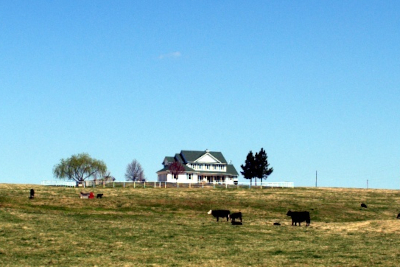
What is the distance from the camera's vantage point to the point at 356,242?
107 feet

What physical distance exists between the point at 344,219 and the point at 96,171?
313 feet

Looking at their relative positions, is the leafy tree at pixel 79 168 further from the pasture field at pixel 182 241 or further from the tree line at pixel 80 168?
the pasture field at pixel 182 241

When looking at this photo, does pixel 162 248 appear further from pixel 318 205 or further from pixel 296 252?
pixel 318 205

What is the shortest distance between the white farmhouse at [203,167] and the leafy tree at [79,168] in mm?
16032

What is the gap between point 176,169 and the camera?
129 m

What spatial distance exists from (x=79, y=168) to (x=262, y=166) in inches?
1822

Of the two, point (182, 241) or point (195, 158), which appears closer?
point (182, 241)

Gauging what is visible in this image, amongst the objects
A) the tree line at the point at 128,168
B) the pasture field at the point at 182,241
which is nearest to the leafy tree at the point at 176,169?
the tree line at the point at 128,168

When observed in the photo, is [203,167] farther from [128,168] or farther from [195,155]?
[128,168]

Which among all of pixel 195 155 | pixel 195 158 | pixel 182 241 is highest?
pixel 195 155

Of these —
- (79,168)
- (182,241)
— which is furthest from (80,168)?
(182,241)

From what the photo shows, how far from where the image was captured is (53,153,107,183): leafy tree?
474 ft

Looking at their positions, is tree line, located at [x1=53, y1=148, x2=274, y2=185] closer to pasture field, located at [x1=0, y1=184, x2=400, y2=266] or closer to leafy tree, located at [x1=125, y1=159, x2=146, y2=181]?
leafy tree, located at [x1=125, y1=159, x2=146, y2=181]

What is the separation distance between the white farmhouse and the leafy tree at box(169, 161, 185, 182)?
298 centimetres
